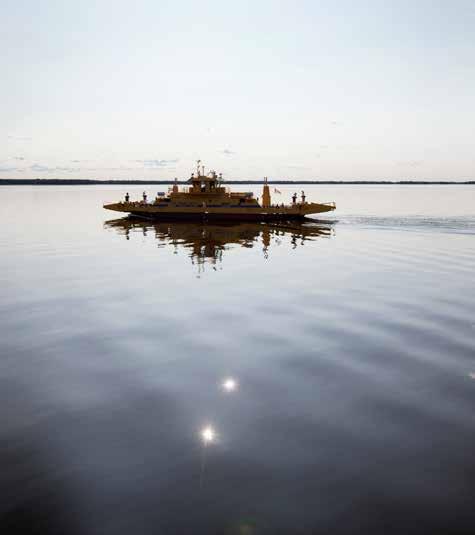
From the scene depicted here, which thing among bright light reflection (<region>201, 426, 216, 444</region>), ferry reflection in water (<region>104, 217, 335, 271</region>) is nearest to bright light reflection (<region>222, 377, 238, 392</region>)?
bright light reflection (<region>201, 426, 216, 444</region>)

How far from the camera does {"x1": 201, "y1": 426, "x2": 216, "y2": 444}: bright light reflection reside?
8.34 metres

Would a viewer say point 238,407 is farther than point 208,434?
Yes

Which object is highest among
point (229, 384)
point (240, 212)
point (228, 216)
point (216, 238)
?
point (240, 212)

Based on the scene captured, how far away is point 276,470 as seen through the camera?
7422mm

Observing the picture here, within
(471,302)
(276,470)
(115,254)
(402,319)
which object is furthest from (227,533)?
(115,254)

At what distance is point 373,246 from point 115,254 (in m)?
20.6

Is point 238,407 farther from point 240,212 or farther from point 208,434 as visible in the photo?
point 240,212

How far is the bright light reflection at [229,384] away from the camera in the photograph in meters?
10.6

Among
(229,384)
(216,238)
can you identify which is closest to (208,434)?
(229,384)

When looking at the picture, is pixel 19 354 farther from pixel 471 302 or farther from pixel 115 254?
pixel 115 254

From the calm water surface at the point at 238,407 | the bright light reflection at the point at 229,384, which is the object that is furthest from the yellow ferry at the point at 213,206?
the bright light reflection at the point at 229,384

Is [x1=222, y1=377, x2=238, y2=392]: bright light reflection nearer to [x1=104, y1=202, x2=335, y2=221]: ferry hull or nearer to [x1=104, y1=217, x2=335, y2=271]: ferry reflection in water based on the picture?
[x1=104, y1=217, x2=335, y2=271]: ferry reflection in water

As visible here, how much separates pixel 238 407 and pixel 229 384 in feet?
3.93

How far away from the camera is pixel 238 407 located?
31.7ft
